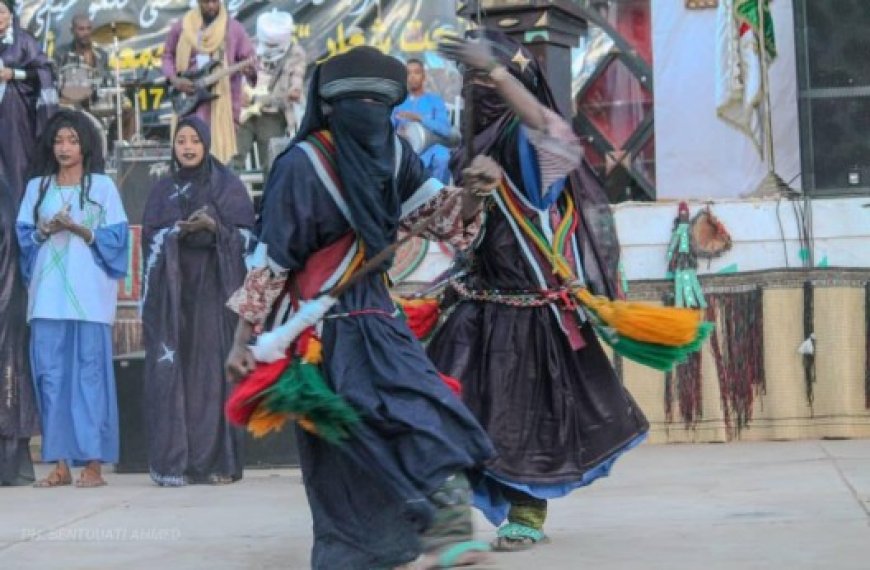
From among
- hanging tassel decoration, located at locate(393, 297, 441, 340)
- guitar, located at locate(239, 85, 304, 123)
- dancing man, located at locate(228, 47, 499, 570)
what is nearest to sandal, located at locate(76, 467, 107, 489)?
hanging tassel decoration, located at locate(393, 297, 441, 340)

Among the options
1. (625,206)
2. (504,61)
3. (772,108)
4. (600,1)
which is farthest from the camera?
(600,1)

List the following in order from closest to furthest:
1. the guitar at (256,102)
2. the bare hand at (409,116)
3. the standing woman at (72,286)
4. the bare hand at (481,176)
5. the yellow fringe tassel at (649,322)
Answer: the bare hand at (481,176) → the yellow fringe tassel at (649,322) → the standing woman at (72,286) → the bare hand at (409,116) → the guitar at (256,102)

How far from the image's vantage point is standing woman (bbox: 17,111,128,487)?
34.5 ft

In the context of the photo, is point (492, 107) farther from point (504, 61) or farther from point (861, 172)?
point (861, 172)

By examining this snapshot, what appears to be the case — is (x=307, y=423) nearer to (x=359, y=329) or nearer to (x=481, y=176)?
(x=359, y=329)

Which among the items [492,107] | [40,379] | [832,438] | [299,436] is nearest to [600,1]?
[832,438]

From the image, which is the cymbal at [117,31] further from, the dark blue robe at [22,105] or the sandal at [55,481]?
the sandal at [55,481]

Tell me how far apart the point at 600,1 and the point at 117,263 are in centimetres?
640

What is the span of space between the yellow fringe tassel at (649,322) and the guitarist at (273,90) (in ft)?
29.0

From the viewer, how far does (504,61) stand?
7320 millimetres

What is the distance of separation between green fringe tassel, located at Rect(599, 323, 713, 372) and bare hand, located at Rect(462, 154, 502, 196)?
142cm

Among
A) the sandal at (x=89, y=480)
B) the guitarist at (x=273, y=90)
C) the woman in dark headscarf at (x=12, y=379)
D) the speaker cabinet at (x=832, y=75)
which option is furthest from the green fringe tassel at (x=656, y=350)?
the guitarist at (x=273, y=90)

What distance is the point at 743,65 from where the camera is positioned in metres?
13.7

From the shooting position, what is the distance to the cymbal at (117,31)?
1736cm
